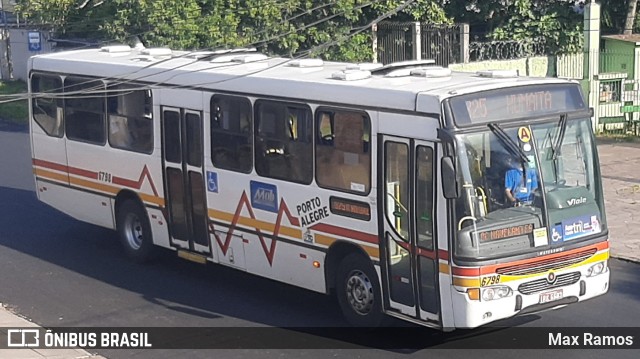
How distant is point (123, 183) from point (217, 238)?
241cm

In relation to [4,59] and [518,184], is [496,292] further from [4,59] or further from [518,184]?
[4,59]

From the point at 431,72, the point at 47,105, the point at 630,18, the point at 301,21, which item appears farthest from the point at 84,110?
the point at 630,18

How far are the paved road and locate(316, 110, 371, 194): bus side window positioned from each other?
1719 millimetres

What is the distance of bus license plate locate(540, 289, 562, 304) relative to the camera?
1016cm

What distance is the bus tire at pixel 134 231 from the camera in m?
14.7

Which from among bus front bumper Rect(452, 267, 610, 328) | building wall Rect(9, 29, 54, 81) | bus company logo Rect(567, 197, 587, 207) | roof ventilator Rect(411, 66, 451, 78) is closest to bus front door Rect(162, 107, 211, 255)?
roof ventilator Rect(411, 66, 451, 78)

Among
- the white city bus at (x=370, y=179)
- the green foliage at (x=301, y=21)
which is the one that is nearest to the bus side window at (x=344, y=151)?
the white city bus at (x=370, y=179)

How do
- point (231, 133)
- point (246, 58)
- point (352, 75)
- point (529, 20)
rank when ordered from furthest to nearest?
point (529, 20)
point (246, 58)
point (231, 133)
point (352, 75)

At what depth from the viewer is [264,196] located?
12.3 m

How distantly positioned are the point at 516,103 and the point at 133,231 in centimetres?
687

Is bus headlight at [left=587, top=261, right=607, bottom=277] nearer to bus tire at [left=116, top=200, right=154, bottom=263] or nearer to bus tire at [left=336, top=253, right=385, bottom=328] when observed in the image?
bus tire at [left=336, top=253, right=385, bottom=328]

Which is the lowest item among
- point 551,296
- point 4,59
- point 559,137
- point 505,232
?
point 4,59

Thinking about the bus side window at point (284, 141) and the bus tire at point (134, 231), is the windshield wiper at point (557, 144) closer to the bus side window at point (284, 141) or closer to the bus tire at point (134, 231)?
the bus side window at point (284, 141)

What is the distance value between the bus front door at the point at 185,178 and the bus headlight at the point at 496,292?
4659 mm
